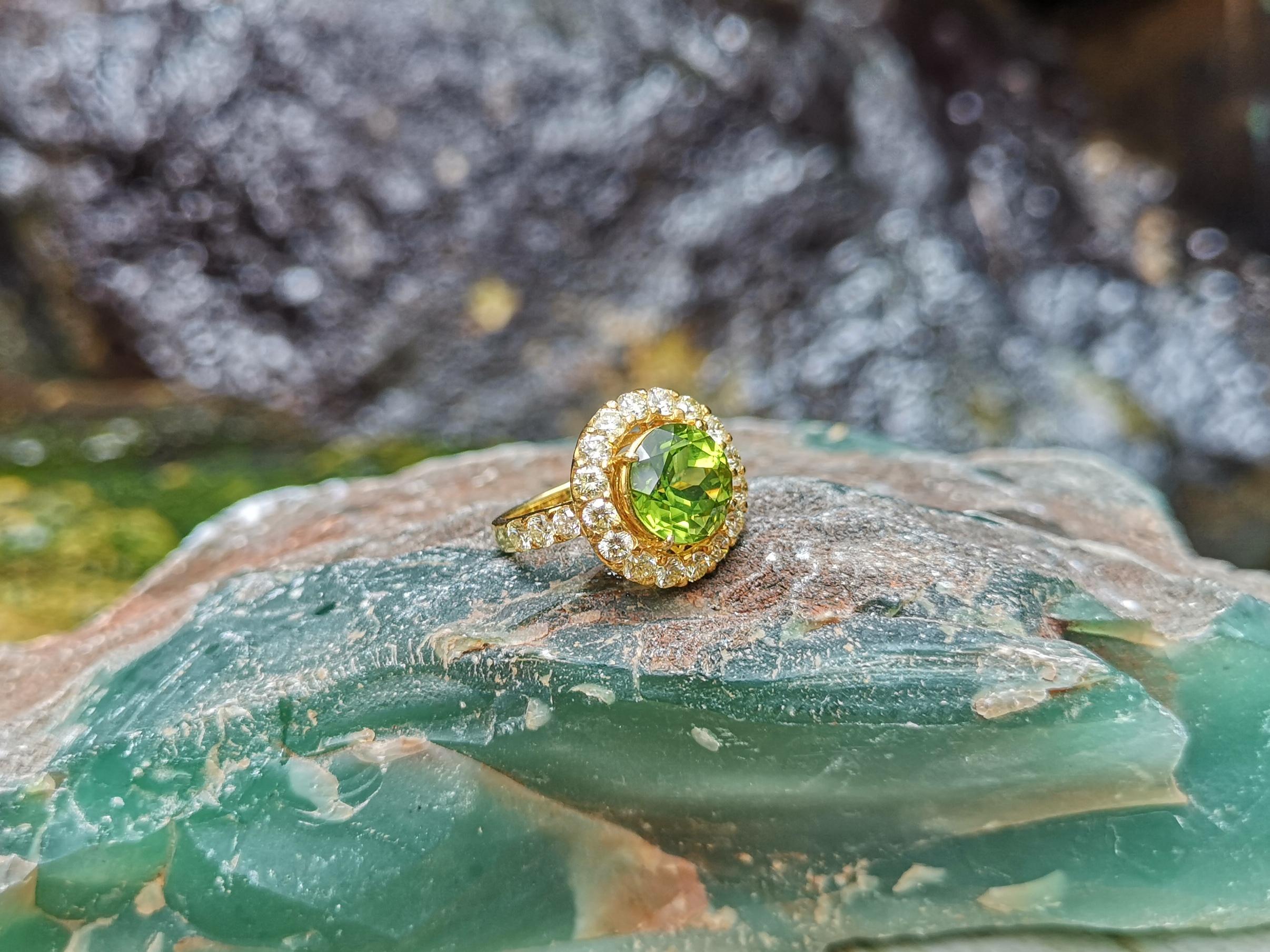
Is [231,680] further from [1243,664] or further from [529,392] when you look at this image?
[529,392]

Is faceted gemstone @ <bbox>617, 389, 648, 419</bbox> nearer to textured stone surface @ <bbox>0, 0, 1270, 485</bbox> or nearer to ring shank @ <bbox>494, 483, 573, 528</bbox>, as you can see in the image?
ring shank @ <bbox>494, 483, 573, 528</bbox>

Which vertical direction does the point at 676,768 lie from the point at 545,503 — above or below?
below

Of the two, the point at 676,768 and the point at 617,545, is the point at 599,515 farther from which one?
the point at 676,768

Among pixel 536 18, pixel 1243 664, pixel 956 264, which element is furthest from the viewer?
pixel 956 264

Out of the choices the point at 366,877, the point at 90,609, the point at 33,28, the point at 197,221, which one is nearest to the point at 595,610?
the point at 366,877

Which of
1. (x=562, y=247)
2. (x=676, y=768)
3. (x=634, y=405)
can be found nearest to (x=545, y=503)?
(x=634, y=405)

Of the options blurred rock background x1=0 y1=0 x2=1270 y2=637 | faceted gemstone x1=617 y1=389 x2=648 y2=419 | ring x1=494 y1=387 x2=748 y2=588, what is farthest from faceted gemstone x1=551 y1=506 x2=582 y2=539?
blurred rock background x1=0 y1=0 x2=1270 y2=637
